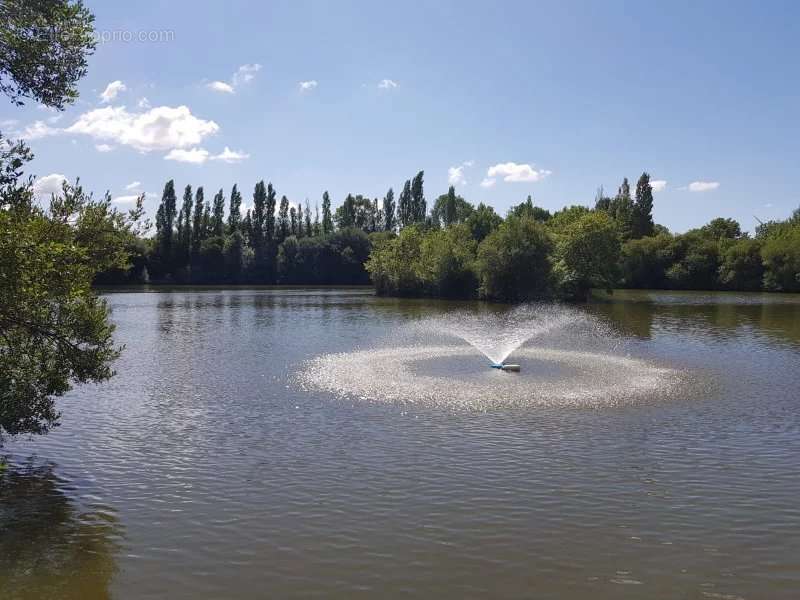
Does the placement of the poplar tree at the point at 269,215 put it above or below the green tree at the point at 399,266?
above

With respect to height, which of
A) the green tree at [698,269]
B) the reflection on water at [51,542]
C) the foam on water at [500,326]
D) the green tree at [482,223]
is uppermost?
the green tree at [482,223]

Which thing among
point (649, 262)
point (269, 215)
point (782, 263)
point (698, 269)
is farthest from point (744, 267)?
point (269, 215)

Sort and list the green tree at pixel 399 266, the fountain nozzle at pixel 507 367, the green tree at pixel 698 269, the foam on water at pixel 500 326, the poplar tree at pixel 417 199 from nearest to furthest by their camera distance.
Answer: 1. the fountain nozzle at pixel 507 367
2. the foam on water at pixel 500 326
3. the green tree at pixel 399 266
4. the green tree at pixel 698 269
5. the poplar tree at pixel 417 199

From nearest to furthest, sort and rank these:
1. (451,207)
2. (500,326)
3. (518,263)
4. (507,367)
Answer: (507,367)
(500,326)
(518,263)
(451,207)

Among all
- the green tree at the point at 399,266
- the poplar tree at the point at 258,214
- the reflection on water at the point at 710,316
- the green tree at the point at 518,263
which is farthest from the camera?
the poplar tree at the point at 258,214

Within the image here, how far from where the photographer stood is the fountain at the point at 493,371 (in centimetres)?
2692

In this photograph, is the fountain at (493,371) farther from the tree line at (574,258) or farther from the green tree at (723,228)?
the green tree at (723,228)

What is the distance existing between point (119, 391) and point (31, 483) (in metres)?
12.0

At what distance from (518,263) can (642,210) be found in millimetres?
89466

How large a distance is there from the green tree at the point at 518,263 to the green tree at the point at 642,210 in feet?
251

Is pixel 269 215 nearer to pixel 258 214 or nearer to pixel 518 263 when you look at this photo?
pixel 258 214

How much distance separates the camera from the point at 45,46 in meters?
15.1

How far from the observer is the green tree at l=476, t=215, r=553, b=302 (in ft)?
290

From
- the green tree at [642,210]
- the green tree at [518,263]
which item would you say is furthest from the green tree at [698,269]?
the green tree at [518,263]
